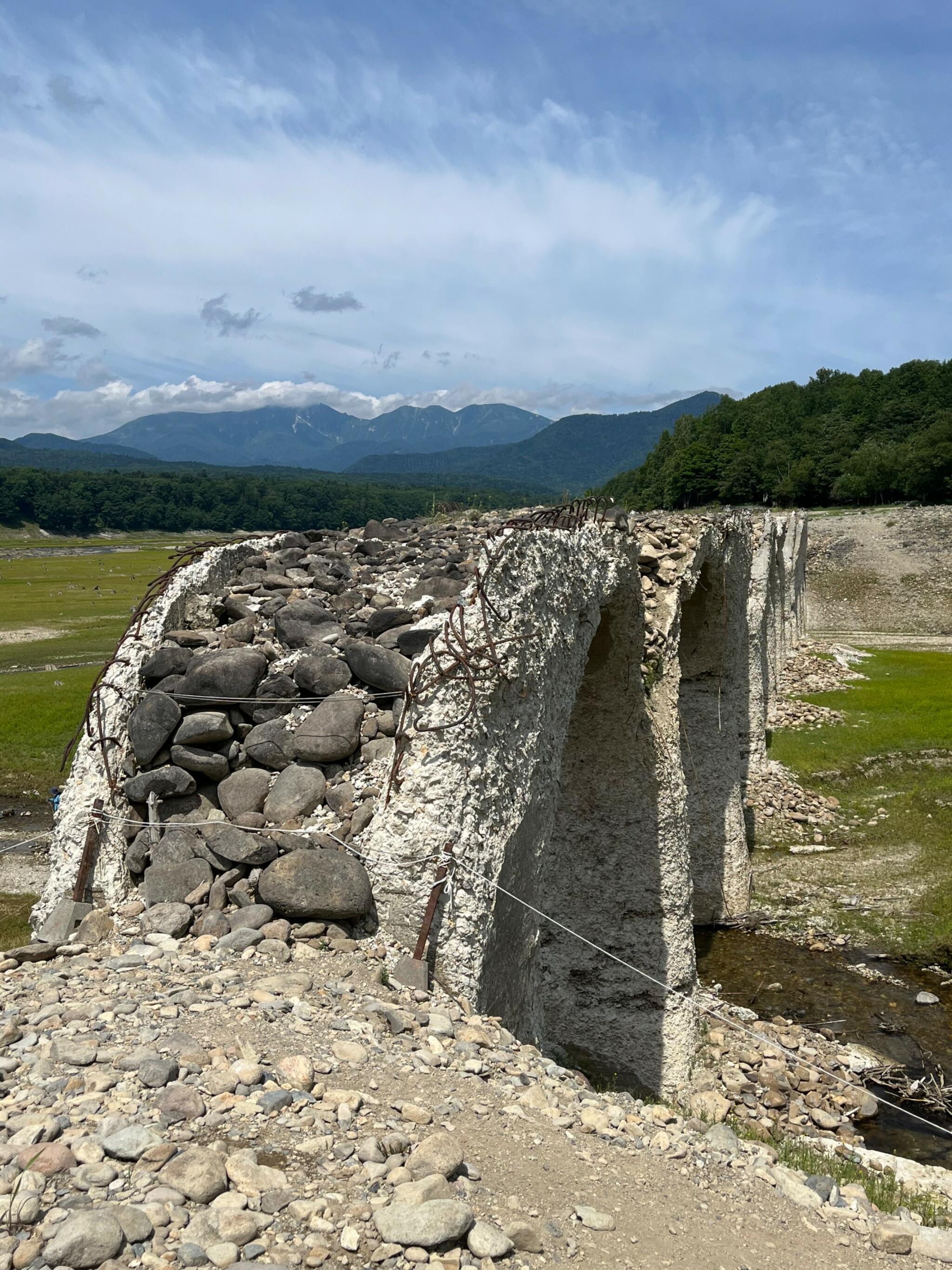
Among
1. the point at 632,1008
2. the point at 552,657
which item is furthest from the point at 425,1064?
the point at 632,1008

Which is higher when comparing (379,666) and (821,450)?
(821,450)

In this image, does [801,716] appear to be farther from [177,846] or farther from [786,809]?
[177,846]

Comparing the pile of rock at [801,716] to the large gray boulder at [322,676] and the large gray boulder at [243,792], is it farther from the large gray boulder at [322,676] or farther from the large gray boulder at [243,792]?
the large gray boulder at [243,792]

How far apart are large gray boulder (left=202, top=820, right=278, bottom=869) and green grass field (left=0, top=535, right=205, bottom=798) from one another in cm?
1706

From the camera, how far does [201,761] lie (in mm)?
6043

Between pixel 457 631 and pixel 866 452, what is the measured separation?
286 feet

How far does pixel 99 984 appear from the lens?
451 cm

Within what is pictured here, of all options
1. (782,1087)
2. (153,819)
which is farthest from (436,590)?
(782,1087)

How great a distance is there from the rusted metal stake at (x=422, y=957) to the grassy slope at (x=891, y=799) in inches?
534

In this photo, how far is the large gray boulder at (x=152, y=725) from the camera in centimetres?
613

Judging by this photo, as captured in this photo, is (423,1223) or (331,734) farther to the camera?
(331,734)

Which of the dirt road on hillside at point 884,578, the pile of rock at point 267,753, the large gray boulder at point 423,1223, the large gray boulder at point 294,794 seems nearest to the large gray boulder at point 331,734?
the pile of rock at point 267,753

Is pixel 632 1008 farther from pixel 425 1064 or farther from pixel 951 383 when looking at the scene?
pixel 951 383

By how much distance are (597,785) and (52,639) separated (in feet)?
127
